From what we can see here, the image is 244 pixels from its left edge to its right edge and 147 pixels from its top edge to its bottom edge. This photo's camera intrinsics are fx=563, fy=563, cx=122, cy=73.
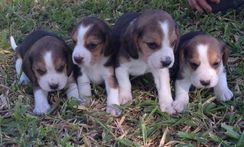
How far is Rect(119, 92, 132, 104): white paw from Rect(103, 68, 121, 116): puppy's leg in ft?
0.15

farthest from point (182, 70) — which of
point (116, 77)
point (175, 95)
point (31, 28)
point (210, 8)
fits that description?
point (31, 28)

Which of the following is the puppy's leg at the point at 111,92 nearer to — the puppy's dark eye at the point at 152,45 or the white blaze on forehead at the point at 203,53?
the puppy's dark eye at the point at 152,45

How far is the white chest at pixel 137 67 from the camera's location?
5.96 meters

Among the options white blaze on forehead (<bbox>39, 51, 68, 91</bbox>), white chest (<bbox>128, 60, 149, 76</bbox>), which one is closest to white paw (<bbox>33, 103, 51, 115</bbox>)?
white blaze on forehead (<bbox>39, 51, 68, 91</bbox>)

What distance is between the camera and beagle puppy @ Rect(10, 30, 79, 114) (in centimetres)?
586

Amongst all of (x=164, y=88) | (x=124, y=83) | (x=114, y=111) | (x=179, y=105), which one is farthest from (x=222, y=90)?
(x=114, y=111)

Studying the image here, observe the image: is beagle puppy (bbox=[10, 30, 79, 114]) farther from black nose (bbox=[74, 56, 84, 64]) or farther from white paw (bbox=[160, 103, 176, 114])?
white paw (bbox=[160, 103, 176, 114])

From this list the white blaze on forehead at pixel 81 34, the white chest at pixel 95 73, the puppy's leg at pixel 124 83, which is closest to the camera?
the white blaze on forehead at pixel 81 34

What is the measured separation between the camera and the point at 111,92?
19.6ft

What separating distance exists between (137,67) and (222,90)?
0.93 meters

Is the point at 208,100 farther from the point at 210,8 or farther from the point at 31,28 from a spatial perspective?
the point at 31,28

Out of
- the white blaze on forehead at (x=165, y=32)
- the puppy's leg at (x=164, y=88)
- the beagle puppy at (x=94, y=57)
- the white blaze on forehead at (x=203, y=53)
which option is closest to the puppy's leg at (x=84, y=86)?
the beagle puppy at (x=94, y=57)

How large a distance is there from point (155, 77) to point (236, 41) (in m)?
1.54

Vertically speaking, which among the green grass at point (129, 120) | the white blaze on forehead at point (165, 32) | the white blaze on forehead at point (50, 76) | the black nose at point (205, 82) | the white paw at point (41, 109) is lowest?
the green grass at point (129, 120)
